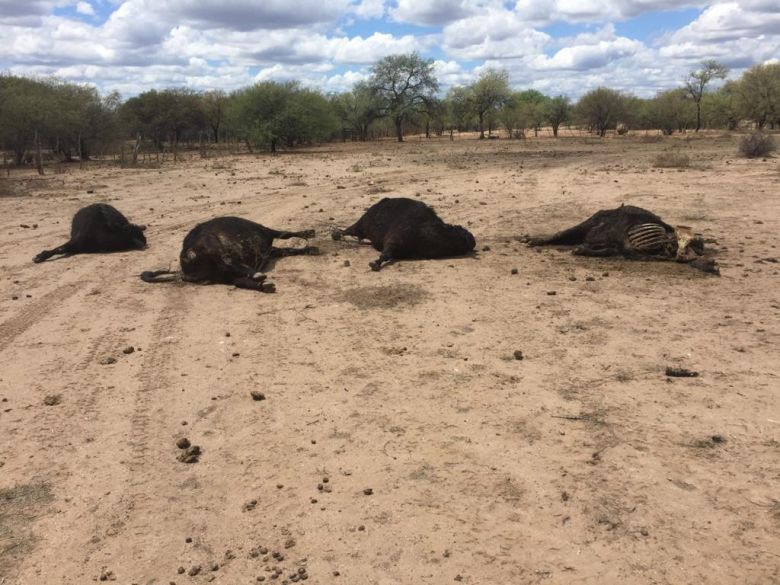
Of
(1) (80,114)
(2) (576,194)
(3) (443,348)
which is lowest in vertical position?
(3) (443,348)

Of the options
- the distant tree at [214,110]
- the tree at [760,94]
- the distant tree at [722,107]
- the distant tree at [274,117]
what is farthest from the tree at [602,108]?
the distant tree at [214,110]

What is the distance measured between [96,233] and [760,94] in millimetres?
62104

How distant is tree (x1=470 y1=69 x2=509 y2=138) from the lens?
64.0 metres

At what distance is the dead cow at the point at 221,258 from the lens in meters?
7.85

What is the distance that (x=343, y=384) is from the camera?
16.5 ft

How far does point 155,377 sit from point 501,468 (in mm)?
3216

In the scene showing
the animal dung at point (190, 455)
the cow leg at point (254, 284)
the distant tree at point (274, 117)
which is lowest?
the animal dung at point (190, 455)

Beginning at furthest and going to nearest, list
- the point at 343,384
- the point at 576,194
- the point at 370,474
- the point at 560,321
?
the point at 576,194 → the point at 560,321 → the point at 343,384 → the point at 370,474

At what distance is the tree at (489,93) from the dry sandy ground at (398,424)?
2328 inches

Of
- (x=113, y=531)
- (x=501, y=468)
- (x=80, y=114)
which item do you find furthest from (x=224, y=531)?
(x=80, y=114)

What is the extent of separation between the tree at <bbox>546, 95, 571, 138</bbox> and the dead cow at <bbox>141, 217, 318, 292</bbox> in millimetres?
64901

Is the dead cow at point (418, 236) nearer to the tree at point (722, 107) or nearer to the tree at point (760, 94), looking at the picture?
the tree at point (760, 94)

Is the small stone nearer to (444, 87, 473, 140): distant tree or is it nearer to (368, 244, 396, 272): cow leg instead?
(368, 244, 396, 272): cow leg

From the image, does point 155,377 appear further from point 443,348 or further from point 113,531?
point 443,348
